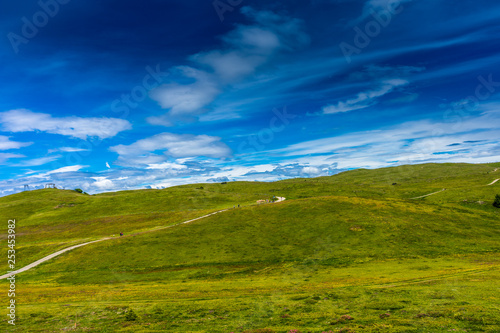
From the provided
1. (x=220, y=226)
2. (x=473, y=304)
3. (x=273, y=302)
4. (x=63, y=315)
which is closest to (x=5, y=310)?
(x=63, y=315)

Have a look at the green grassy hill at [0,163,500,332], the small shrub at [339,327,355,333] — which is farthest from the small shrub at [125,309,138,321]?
the small shrub at [339,327,355,333]

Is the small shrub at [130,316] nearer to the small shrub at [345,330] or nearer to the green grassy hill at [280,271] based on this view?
the green grassy hill at [280,271]

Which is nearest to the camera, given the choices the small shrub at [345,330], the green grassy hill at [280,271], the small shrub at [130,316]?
the small shrub at [345,330]

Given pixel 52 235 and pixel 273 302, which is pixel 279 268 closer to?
pixel 273 302

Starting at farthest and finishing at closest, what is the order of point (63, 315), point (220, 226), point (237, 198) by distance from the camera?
point (237, 198)
point (220, 226)
point (63, 315)

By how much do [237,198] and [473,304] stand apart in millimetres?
145195

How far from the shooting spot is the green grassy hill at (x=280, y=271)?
26.2 metres

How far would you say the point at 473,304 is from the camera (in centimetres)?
2497

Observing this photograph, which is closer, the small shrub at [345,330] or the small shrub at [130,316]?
the small shrub at [345,330]

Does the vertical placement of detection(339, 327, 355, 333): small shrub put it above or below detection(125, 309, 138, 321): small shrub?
below

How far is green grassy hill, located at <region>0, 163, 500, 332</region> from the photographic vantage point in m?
26.2

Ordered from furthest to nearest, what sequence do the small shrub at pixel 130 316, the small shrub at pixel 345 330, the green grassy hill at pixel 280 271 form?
the small shrub at pixel 130 316 → the green grassy hill at pixel 280 271 → the small shrub at pixel 345 330

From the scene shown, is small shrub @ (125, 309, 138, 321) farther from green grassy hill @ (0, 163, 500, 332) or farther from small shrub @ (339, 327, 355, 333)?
small shrub @ (339, 327, 355, 333)

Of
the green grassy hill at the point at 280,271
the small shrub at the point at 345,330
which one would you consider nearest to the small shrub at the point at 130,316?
the green grassy hill at the point at 280,271
